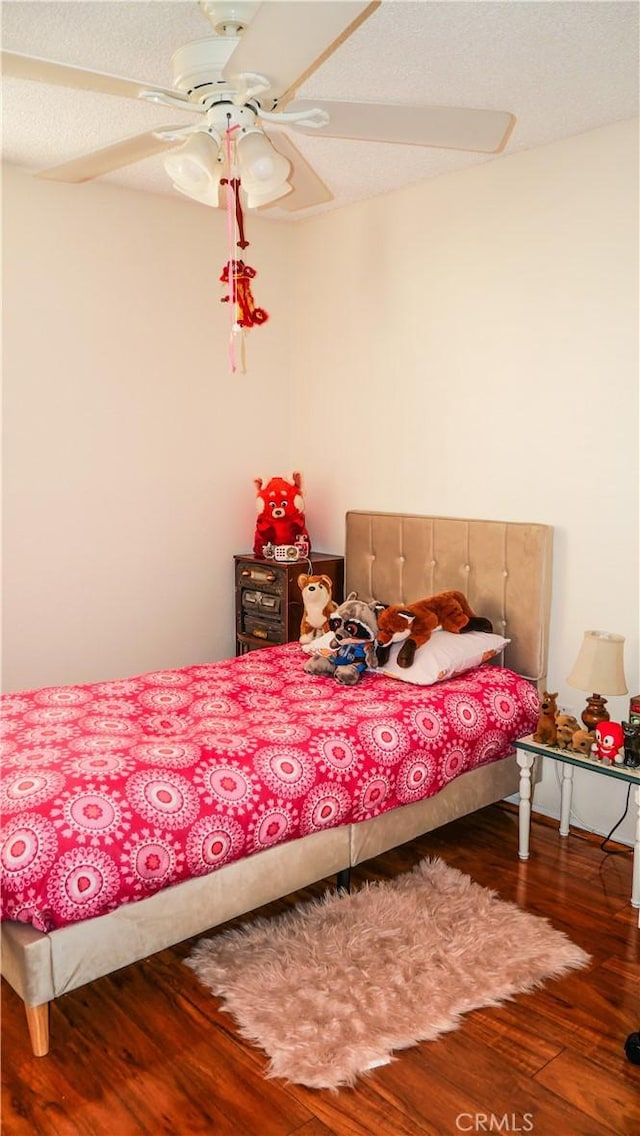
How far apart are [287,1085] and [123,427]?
9.36ft

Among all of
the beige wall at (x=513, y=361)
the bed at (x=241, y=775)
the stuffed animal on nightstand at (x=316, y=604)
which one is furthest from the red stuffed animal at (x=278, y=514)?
the bed at (x=241, y=775)

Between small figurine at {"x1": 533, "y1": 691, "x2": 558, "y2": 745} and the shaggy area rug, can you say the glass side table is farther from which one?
the shaggy area rug

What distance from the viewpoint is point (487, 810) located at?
3.37 meters

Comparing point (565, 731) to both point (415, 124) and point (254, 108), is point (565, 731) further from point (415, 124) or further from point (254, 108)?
point (254, 108)

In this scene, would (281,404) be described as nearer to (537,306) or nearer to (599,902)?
(537,306)

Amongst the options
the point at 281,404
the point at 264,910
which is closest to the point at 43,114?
the point at 281,404

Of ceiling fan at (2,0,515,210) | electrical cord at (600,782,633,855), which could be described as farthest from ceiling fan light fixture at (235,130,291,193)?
electrical cord at (600,782,633,855)

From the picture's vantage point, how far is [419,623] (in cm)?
317

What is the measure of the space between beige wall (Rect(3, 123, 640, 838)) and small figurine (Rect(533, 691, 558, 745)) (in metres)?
0.35

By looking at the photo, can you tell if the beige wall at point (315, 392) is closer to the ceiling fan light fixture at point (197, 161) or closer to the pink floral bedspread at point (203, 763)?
the pink floral bedspread at point (203, 763)

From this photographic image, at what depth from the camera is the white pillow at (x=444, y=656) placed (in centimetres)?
306

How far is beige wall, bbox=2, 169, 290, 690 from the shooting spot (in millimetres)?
3547

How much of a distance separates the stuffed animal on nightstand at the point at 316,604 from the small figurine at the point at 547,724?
1.10 metres

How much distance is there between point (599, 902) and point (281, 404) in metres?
2.91
